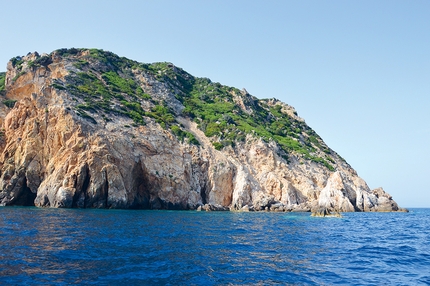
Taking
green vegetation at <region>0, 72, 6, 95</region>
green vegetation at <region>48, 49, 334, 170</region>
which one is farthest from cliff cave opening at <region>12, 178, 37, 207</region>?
green vegetation at <region>0, 72, 6, 95</region>

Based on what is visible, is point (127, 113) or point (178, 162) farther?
point (127, 113)

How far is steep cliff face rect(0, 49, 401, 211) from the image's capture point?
51.9m

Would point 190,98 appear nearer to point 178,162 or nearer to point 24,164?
point 178,162

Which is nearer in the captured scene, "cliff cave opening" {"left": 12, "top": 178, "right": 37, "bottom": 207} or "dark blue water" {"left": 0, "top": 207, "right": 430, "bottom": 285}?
"dark blue water" {"left": 0, "top": 207, "right": 430, "bottom": 285}

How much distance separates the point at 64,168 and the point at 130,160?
10.2 m

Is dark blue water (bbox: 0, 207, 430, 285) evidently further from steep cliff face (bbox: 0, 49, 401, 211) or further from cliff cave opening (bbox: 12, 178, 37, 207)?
cliff cave opening (bbox: 12, 178, 37, 207)

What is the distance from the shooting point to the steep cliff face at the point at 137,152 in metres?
51.9

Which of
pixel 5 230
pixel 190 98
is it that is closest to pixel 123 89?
pixel 190 98

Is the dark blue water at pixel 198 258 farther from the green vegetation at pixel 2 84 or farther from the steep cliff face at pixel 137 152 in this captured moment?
the green vegetation at pixel 2 84

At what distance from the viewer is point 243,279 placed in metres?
12.7

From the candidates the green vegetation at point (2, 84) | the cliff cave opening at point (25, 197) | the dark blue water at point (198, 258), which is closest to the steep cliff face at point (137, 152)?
the cliff cave opening at point (25, 197)

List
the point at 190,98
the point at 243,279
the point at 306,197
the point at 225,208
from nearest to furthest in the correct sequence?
the point at 243,279 → the point at 225,208 → the point at 306,197 → the point at 190,98

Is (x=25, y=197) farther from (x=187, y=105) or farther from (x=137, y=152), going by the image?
(x=187, y=105)

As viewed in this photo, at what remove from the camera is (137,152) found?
58031mm
